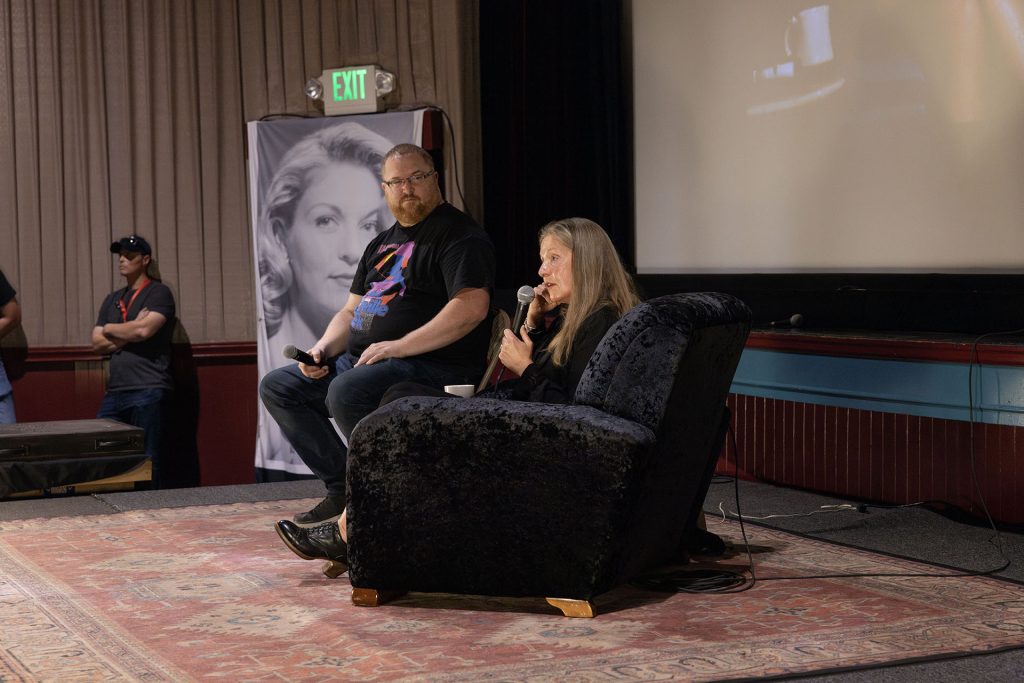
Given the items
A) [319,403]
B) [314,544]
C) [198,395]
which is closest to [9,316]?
[198,395]

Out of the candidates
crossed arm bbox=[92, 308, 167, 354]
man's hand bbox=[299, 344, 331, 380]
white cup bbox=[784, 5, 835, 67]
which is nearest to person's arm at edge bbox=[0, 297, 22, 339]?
crossed arm bbox=[92, 308, 167, 354]

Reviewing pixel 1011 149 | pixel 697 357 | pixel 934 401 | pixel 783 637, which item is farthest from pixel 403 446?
pixel 1011 149

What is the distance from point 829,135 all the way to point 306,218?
103 inches

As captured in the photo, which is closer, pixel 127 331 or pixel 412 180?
pixel 412 180

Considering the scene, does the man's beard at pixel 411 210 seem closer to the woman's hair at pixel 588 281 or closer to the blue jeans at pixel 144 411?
the woman's hair at pixel 588 281

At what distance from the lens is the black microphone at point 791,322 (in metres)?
5.55

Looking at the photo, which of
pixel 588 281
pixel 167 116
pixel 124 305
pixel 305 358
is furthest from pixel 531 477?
pixel 167 116

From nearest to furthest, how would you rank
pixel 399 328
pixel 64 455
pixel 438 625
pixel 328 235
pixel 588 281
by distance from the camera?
pixel 438 625 → pixel 588 281 → pixel 399 328 → pixel 64 455 → pixel 328 235

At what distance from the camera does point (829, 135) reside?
5520mm

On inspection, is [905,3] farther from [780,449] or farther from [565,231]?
[565,231]

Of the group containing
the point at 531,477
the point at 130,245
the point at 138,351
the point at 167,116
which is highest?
the point at 167,116

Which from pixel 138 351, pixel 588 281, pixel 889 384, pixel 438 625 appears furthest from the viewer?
pixel 138 351

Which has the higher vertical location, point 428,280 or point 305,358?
point 428,280

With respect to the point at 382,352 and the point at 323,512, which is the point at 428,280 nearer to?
the point at 382,352
